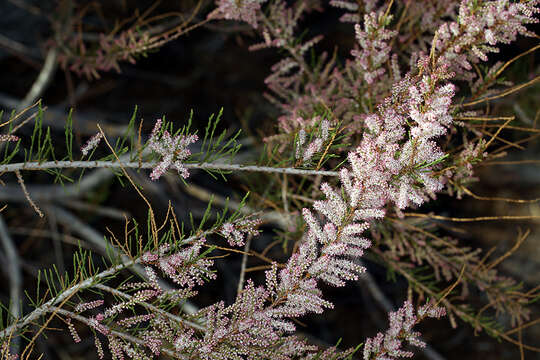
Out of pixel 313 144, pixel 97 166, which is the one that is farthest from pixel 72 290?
pixel 313 144

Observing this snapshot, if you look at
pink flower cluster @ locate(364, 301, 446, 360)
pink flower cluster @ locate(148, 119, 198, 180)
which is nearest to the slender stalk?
pink flower cluster @ locate(148, 119, 198, 180)

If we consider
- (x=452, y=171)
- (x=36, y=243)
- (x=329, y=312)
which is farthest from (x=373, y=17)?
(x=36, y=243)

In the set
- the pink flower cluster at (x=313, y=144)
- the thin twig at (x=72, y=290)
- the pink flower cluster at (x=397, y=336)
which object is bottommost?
the thin twig at (x=72, y=290)

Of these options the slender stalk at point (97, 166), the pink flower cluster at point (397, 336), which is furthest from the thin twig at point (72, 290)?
the pink flower cluster at point (397, 336)

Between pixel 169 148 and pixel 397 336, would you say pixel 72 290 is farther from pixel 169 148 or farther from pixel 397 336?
pixel 397 336

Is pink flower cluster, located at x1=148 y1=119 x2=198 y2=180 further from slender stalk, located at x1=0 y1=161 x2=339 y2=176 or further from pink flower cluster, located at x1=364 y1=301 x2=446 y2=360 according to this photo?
pink flower cluster, located at x1=364 y1=301 x2=446 y2=360

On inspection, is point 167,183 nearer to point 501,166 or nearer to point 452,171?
point 452,171

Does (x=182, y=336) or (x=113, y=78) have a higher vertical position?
(x=113, y=78)

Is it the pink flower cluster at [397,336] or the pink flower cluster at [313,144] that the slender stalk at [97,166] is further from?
the pink flower cluster at [397,336]
